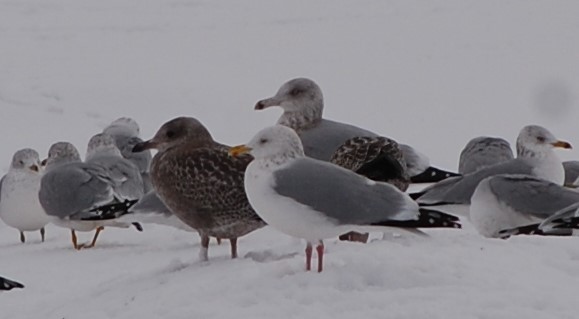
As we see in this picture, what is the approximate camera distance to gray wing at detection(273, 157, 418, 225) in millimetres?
6594

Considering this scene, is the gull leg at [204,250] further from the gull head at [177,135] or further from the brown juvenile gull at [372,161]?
Result: the brown juvenile gull at [372,161]

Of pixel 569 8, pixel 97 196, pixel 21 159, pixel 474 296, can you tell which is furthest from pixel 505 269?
pixel 569 8

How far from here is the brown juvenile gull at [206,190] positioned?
25.1 ft

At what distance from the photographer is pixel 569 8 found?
32562mm

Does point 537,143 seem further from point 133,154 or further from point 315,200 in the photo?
point 133,154

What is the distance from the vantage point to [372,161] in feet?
29.7

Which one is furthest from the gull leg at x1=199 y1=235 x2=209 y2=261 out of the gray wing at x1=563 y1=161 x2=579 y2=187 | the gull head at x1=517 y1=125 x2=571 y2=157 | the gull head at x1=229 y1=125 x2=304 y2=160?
the gray wing at x1=563 y1=161 x2=579 y2=187

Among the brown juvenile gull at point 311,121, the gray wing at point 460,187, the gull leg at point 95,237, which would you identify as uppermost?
the brown juvenile gull at point 311,121

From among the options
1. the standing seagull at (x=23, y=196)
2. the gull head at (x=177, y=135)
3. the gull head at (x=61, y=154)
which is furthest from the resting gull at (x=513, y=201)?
the gull head at (x=61, y=154)

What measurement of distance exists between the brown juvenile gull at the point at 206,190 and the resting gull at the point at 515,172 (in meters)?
2.02

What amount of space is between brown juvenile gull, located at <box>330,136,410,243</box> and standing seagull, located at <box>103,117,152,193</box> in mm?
3661

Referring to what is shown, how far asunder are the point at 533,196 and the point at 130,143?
21.3 feet

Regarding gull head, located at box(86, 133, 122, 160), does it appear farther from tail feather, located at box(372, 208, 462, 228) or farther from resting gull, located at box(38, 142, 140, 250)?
tail feather, located at box(372, 208, 462, 228)

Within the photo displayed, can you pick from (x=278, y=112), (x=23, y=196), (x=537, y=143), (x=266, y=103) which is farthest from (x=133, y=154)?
(x=278, y=112)
